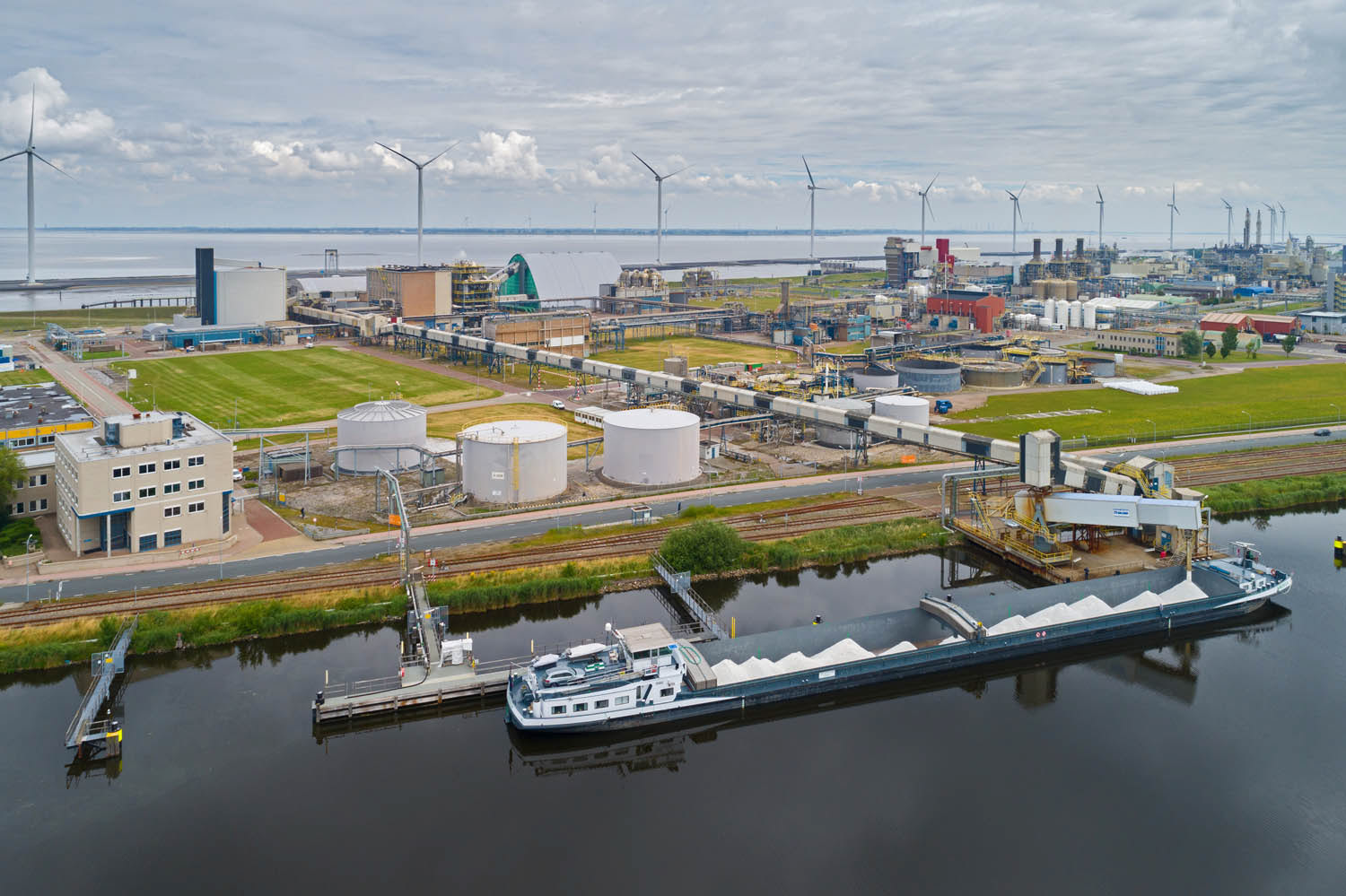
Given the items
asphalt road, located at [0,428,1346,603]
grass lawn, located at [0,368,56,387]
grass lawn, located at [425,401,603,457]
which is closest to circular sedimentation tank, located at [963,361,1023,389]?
asphalt road, located at [0,428,1346,603]

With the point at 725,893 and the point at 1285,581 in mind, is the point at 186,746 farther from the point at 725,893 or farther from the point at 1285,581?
the point at 1285,581

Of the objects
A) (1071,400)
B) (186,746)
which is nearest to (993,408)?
(1071,400)

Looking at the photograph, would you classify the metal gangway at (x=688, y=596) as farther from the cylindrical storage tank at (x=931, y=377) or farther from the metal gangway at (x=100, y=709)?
the cylindrical storage tank at (x=931, y=377)

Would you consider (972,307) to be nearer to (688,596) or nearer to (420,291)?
(420,291)

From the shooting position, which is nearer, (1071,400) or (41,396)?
(41,396)

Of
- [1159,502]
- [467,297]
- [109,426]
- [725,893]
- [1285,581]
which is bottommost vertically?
[725,893]

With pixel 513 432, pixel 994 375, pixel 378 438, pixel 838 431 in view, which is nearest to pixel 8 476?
pixel 378 438

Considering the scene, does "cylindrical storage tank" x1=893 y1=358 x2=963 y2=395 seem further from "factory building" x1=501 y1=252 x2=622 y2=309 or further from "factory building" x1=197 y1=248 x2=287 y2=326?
"factory building" x1=197 y1=248 x2=287 y2=326
